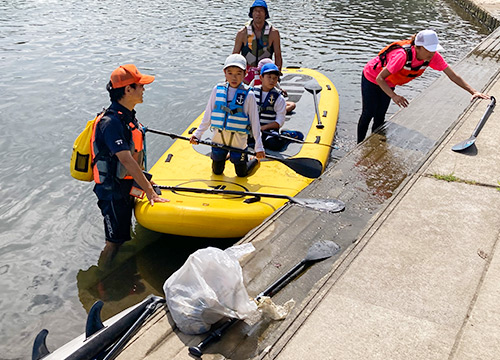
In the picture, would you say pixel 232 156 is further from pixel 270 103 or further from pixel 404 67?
pixel 404 67

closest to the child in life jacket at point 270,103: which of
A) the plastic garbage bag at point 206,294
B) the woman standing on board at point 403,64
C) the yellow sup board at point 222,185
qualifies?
the yellow sup board at point 222,185

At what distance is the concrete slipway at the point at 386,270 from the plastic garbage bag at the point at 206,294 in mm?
107

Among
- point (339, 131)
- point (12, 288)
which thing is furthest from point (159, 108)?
point (12, 288)

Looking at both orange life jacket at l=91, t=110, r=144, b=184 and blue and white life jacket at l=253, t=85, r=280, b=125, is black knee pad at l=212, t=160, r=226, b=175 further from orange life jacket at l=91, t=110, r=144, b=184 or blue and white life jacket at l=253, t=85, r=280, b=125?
orange life jacket at l=91, t=110, r=144, b=184

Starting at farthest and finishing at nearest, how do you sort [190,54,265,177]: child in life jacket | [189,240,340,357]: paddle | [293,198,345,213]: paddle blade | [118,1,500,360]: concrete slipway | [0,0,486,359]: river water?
[190,54,265,177]: child in life jacket → [0,0,486,359]: river water → [293,198,345,213]: paddle blade → [189,240,340,357]: paddle → [118,1,500,360]: concrete slipway

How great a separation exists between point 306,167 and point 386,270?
7.57ft

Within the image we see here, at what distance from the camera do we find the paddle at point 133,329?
9.02ft

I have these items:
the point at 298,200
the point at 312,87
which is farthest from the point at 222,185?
the point at 312,87

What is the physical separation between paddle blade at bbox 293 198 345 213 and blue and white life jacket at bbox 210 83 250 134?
98 centimetres

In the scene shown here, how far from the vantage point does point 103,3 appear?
56.4ft

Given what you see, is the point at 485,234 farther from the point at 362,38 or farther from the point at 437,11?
the point at 437,11

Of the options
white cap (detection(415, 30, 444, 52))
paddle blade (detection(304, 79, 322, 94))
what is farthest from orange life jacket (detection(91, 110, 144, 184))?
paddle blade (detection(304, 79, 322, 94))

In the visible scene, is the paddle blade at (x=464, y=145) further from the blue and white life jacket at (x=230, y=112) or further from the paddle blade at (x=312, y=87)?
the paddle blade at (x=312, y=87)

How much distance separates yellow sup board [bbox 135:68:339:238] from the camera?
4.58m
